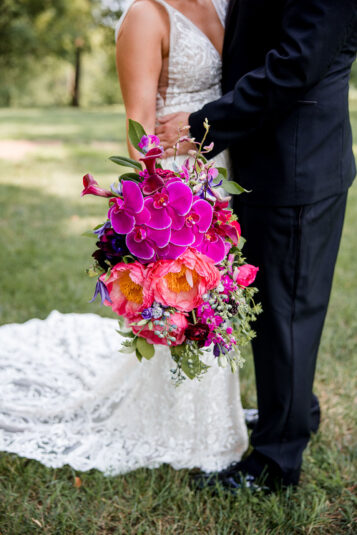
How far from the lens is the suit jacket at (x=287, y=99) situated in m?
1.70

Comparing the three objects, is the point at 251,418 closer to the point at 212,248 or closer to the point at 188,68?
the point at 212,248

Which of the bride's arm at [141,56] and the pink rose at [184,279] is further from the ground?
the bride's arm at [141,56]

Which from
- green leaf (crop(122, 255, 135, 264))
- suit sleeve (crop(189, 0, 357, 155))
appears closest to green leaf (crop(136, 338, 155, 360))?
green leaf (crop(122, 255, 135, 264))

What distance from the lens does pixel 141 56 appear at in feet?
6.45

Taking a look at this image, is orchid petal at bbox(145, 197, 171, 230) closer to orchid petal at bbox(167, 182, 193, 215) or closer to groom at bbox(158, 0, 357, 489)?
orchid petal at bbox(167, 182, 193, 215)

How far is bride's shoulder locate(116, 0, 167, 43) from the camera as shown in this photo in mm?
1938

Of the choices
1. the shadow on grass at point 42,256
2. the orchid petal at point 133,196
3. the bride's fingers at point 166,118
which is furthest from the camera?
the shadow on grass at point 42,256

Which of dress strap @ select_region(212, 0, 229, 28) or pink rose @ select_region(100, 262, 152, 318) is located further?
dress strap @ select_region(212, 0, 229, 28)

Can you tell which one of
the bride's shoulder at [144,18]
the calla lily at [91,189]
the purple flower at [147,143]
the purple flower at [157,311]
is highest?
Answer: the bride's shoulder at [144,18]

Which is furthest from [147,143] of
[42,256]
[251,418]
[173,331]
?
[42,256]

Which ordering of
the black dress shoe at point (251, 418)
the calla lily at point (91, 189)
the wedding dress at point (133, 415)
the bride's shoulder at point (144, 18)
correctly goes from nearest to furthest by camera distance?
the calla lily at point (91, 189) → the bride's shoulder at point (144, 18) → the wedding dress at point (133, 415) → the black dress shoe at point (251, 418)

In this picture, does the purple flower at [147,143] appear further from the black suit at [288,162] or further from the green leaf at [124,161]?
the black suit at [288,162]

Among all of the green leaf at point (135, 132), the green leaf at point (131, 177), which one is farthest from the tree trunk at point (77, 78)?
the green leaf at point (131, 177)

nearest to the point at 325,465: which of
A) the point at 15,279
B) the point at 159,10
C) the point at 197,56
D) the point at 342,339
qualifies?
the point at 342,339
